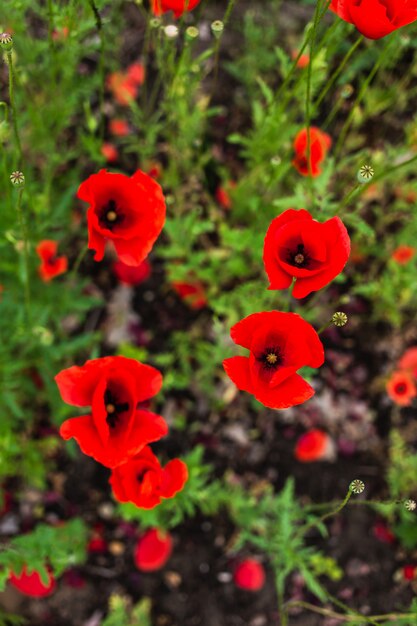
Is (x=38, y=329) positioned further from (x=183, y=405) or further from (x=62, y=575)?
(x=62, y=575)

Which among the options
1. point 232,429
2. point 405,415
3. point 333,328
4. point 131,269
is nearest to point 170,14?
point 131,269

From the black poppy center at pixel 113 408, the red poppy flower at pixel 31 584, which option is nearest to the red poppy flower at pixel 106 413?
the black poppy center at pixel 113 408

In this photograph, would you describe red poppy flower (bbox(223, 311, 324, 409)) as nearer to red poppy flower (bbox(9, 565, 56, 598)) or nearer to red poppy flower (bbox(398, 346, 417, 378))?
red poppy flower (bbox(9, 565, 56, 598))

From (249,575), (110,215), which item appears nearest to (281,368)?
(110,215)

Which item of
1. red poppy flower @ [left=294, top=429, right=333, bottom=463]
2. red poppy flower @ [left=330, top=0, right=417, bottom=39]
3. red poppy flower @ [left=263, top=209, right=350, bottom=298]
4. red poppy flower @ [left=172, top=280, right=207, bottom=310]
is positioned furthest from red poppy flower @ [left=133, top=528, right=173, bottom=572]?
red poppy flower @ [left=330, top=0, right=417, bottom=39]

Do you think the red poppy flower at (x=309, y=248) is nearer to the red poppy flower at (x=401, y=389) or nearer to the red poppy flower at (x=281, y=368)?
the red poppy flower at (x=281, y=368)
